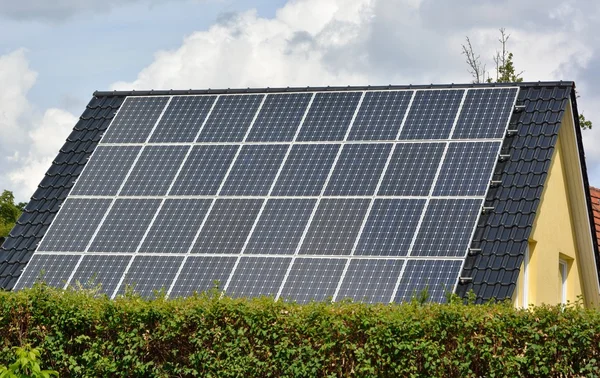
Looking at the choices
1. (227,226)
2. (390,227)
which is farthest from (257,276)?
(390,227)

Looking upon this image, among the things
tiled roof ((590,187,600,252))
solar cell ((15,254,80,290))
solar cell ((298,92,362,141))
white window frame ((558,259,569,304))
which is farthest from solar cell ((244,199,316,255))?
tiled roof ((590,187,600,252))

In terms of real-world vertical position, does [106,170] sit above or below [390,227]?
above

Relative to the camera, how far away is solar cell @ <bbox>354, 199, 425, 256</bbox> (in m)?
16.4

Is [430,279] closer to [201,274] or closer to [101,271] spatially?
[201,274]

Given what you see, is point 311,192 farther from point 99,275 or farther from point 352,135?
point 99,275

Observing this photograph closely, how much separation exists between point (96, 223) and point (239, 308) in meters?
6.20

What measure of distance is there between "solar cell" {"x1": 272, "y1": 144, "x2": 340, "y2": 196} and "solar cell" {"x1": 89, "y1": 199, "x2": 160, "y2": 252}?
2.34 metres

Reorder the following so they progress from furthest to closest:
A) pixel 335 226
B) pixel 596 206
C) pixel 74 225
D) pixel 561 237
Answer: pixel 596 206 < pixel 561 237 < pixel 74 225 < pixel 335 226

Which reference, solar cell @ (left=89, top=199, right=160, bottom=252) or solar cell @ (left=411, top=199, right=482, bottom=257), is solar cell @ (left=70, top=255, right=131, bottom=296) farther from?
solar cell @ (left=411, top=199, right=482, bottom=257)

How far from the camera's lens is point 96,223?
727 inches

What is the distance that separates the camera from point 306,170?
18.2 m

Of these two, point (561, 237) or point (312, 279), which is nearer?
point (312, 279)

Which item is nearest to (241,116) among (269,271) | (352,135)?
(352,135)

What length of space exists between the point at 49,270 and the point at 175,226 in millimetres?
2290
